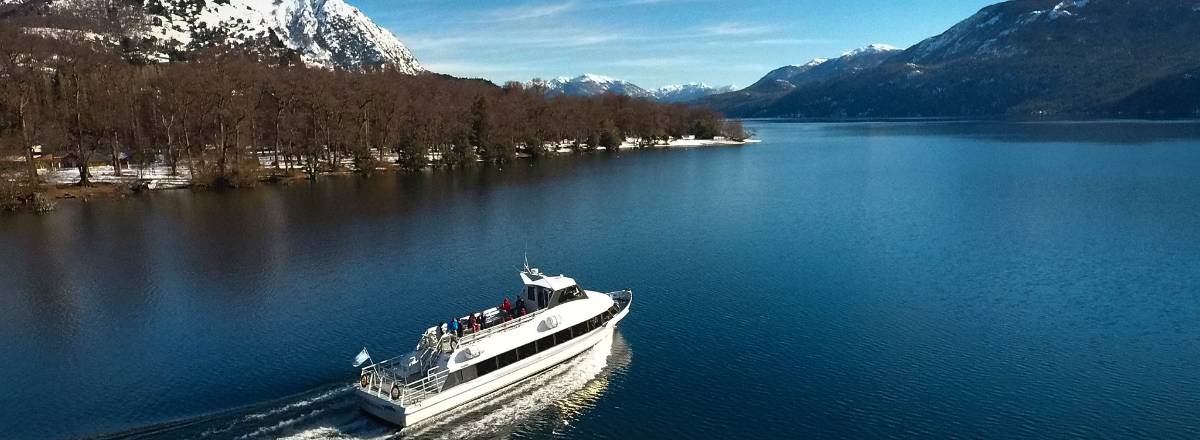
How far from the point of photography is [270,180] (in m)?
111

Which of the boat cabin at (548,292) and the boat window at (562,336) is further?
the boat cabin at (548,292)

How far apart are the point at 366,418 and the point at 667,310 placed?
1895 cm

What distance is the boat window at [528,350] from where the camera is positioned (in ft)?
106

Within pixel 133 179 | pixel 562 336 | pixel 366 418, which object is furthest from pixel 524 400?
pixel 133 179

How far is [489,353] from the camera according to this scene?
102ft

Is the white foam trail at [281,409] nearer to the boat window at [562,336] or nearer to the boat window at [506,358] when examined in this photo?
the boat window at [506,358]

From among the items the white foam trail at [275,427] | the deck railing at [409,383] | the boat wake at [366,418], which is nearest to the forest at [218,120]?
the boat wake at [366,418]

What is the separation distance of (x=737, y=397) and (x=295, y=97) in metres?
107

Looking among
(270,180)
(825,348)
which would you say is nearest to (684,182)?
(270,180)

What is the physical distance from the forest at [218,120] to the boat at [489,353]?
7479 cm

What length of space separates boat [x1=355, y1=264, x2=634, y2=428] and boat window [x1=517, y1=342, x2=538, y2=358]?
0.15 feet

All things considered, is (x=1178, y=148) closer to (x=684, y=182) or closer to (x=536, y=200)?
(x=684, y=182)

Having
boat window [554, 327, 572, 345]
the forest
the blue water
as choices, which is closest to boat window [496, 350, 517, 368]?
the blue water

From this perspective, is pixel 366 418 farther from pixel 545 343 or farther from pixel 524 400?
pixel 545 343
